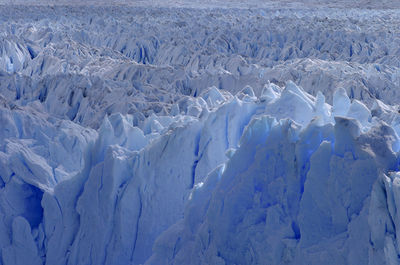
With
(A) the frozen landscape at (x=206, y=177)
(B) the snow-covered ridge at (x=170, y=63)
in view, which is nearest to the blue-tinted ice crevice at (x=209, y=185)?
(A) the frozen landscape at (x=206, y=177)

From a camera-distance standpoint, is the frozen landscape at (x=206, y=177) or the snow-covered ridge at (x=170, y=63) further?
the snow-covered ridge at (x=170, y=63)

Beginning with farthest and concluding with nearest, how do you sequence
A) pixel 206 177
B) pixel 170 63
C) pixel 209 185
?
pixel 170 63 → pixel 206 177 → pixel 209 185

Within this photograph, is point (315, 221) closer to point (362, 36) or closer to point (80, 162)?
point (80, 162)

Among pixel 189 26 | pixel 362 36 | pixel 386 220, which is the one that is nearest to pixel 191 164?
pixel 386 220

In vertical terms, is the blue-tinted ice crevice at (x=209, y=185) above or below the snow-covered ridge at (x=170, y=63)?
above

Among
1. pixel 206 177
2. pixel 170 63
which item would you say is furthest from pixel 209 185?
pixel 170 63

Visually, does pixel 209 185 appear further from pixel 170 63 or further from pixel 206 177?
pixel 170 63

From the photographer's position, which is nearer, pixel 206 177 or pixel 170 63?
pixel 206 177

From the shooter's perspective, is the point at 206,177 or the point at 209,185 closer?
the point at 209,185

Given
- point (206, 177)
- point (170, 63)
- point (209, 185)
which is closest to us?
point (209, 185)

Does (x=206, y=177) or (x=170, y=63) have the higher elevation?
(x=206, y=177)

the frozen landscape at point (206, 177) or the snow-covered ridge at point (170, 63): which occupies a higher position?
the frozen landscape at point (206, 177)

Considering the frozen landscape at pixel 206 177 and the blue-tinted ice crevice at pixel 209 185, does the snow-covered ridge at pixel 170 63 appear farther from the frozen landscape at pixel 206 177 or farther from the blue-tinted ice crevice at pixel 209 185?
the blue-tinted ice crevice at pixel 209 185
